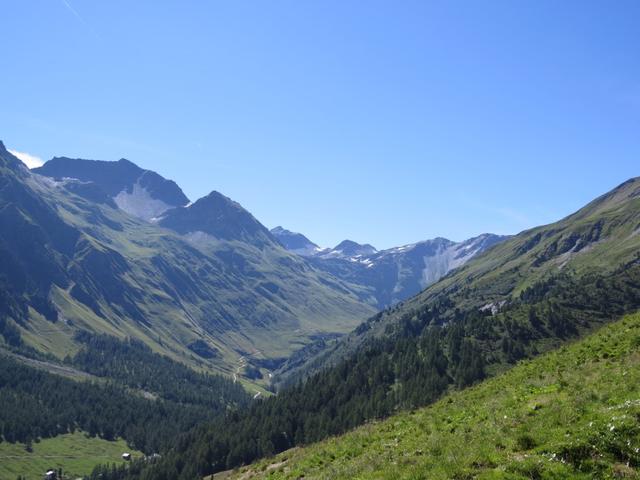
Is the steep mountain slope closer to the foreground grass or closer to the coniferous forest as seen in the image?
the coniferous forest

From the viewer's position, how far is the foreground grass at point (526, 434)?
20.0 meters

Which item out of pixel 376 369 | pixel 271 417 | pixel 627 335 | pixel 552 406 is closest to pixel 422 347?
pixel 376 369

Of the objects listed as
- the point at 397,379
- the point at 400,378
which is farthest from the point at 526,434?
the point at 397,379

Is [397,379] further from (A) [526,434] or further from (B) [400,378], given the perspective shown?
(A) [526,434]

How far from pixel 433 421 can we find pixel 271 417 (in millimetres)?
140136

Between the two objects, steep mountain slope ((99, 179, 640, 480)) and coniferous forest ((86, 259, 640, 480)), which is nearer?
steep mountain slope ((99, 179, 640, 480))

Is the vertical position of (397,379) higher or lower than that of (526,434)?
lower

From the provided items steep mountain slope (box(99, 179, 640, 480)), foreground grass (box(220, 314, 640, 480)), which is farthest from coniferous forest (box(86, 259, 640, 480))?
foreground grass (box(220, 314, 640, 480))

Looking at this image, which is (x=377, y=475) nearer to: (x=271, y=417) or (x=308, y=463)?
(x=308, y=463)

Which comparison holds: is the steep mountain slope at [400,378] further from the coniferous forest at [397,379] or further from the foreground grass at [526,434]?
the foreground grass at [526,434]

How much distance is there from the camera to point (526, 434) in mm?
22891

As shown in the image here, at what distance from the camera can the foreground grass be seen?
2005 centimetres

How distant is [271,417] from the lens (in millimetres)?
164875

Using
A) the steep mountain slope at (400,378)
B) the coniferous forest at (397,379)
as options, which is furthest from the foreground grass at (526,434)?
the coniferous forest at (397,379)
